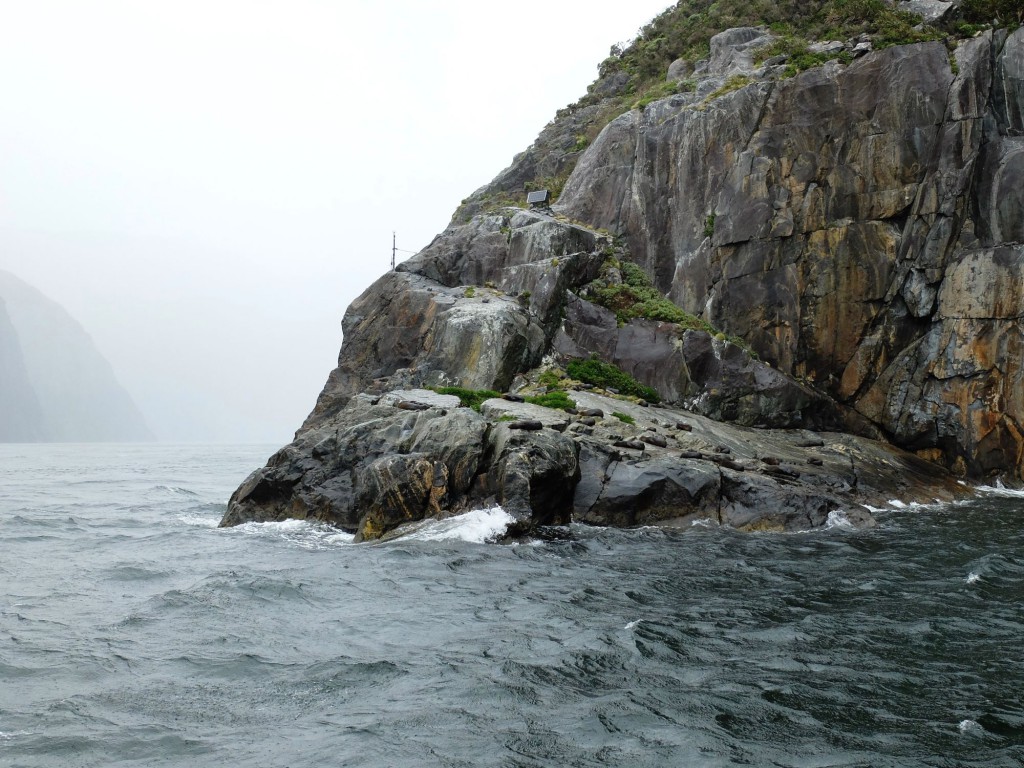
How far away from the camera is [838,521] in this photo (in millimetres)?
21719

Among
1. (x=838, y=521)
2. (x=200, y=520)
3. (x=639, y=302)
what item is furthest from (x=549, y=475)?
(x=639, y=302)

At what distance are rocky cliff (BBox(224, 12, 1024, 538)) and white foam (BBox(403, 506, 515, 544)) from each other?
841 millimetres

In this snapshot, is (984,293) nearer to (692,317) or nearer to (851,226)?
(851,226)

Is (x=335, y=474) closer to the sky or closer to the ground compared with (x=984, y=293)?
closer to the ground

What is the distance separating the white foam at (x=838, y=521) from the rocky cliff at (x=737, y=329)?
0.19 meters

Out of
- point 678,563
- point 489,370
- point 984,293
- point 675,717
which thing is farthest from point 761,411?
point 675,717

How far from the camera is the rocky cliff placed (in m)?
22.6

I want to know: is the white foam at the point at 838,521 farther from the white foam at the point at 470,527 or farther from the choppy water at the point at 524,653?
the white foam at the point at 470,527

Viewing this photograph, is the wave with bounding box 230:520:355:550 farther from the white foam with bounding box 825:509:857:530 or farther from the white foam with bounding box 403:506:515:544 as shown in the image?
the white foam with bounding box 825:509:857:530

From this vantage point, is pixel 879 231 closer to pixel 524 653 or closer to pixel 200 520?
pixel 524 653

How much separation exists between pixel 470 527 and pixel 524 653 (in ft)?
30.1

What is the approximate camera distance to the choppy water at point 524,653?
8.18 metres

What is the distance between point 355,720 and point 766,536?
1442cm

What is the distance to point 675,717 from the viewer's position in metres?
8.76
